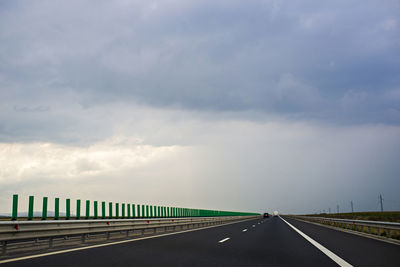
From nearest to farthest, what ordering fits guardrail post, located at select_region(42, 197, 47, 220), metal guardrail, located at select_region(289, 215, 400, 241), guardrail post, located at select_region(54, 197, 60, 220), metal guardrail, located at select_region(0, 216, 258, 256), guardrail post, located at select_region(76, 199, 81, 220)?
metal guardrail, located at select_region(0, 216, 258, 256)
guardrail post, located at select_region(42, 197, 47, 220)
metal guardrail, located at select_region(289, 215, 400, 241)
guardrail post, located at select_region(54, 197, 60, 220)
guardrail post, located at select_region(76, 199, 81, 220)

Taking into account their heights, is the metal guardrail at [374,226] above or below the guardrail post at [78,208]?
below

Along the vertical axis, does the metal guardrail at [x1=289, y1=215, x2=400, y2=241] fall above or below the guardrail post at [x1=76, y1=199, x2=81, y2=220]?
below

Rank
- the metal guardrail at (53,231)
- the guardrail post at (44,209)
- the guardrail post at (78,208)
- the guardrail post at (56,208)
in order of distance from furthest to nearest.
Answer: the guardrail post at (78,208) < the guardrail post at (56,208) < the guardrail post at (44,209) < the metal guardrail at (53,231)

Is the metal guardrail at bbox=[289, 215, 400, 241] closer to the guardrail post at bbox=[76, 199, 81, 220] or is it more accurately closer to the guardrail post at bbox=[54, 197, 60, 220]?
the guardrail post at bbox=[54, 197, 60, 220]

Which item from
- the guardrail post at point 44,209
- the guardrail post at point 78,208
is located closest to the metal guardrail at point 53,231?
the guardrail post at point 44,209

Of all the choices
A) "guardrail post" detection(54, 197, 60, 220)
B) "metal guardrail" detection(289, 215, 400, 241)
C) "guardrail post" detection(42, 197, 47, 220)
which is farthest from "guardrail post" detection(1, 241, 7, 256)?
"metal guardrail" detection(289, 215, 400, 241)

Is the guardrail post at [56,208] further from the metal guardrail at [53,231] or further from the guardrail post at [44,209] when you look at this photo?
the metal guardrail at [53,231]

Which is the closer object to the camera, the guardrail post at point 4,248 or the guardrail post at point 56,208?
the guardrail post at point 4,248

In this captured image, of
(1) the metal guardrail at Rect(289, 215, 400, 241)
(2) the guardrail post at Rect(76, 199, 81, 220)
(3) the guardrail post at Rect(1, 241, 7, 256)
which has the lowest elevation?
(1) the metal guardrail at Rect(289, 215, 400, 241)

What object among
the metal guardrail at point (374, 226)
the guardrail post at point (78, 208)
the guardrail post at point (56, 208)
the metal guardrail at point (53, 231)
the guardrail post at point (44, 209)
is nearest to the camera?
the metal guardrail at point (53, 231)

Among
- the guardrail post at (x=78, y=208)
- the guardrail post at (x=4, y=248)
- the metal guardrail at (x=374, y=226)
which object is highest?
the guardrail post at (x=78, y=208)

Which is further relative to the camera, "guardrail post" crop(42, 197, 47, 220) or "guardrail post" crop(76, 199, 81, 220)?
"guardrail post" crop(76, 199, 81, 220)

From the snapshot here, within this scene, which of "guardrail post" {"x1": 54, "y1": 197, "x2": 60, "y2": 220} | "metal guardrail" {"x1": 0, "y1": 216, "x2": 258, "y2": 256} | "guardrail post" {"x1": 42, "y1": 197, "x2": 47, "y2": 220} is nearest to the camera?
"metal guardrail" {"x1": 0, "y1": 216, "x2": 258, "y2": 256}

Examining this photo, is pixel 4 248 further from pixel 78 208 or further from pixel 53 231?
pixel 78 208
